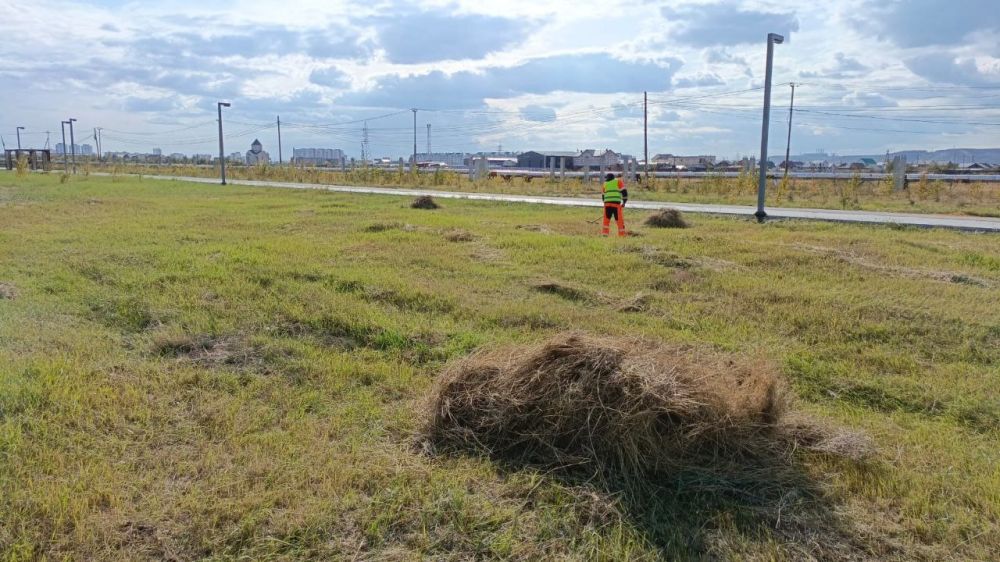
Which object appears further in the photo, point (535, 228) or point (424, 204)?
point (424, 204)

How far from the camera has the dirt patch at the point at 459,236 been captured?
1319cm

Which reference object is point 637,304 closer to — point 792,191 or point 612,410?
point 612,410

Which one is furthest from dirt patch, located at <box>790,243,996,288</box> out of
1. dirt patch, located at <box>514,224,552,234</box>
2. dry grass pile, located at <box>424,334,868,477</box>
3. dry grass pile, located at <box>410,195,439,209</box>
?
→ dry grass pile, located at <box>410,195,439,209</box>

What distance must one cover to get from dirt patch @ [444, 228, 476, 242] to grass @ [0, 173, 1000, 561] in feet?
4.45

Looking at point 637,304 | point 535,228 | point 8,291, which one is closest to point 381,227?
point 535,228

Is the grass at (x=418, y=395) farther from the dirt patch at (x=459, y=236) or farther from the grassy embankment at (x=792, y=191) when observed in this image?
the grassy embankment at (x=792, y=191)

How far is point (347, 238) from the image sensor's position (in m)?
13.6

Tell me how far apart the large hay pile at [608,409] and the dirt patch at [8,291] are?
6.42m

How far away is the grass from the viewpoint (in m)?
3.30

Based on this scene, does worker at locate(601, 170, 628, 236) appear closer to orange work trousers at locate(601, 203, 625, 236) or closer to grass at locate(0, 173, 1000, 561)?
orange work trousers at locate(601, 203, 625, 236)

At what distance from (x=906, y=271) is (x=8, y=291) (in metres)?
11.8

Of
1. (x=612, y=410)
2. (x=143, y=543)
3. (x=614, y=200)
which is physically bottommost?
(x=143, y=543)

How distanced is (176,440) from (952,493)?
14.8ft

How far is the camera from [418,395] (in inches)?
201
